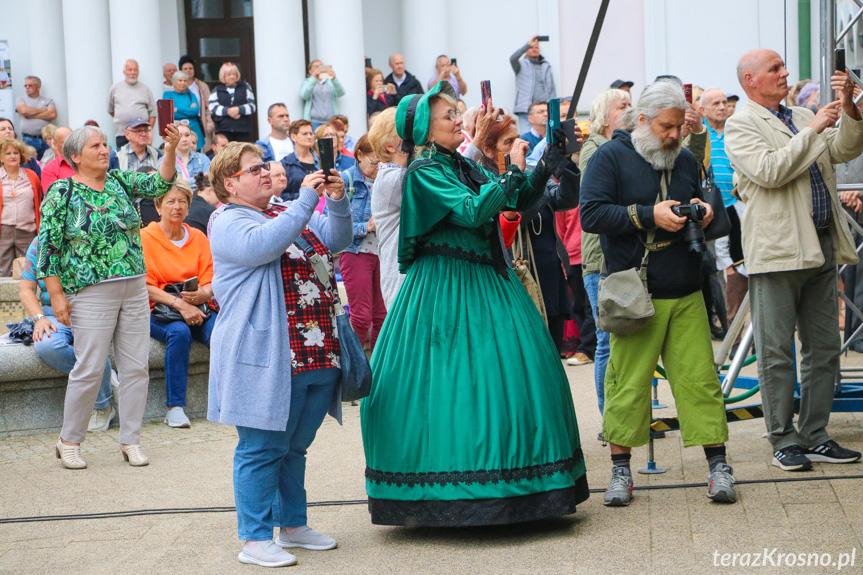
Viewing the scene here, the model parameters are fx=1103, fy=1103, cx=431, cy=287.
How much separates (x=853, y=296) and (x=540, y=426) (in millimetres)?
5738

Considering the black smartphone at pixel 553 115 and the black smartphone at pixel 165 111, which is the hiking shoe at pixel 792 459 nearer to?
the black smartphone at pixel 553 115

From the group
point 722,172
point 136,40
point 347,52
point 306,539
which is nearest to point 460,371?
point 306,539

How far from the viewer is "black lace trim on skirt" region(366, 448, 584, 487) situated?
4469mm

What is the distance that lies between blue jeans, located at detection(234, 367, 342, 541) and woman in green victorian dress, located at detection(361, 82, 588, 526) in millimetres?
276

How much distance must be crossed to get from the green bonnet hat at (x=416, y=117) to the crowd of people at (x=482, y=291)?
0.01 m

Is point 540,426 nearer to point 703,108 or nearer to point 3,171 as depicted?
point 703,108

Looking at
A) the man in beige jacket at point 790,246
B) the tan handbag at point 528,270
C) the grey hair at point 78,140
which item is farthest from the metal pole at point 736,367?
the grey hair at point 78,140

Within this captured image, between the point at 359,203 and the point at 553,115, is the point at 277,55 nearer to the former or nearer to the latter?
the point at 359,203

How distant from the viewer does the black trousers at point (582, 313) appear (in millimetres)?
9516

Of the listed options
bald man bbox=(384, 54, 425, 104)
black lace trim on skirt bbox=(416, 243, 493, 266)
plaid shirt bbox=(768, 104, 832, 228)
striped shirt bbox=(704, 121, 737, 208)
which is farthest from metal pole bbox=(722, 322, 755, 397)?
bald man bbox=(384, 54, 425, 104)

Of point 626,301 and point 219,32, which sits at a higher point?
point 219,32

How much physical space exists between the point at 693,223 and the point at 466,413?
4.55ft

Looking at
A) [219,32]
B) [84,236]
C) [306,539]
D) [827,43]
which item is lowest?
[306,539]

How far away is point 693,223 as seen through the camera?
4961 mm
